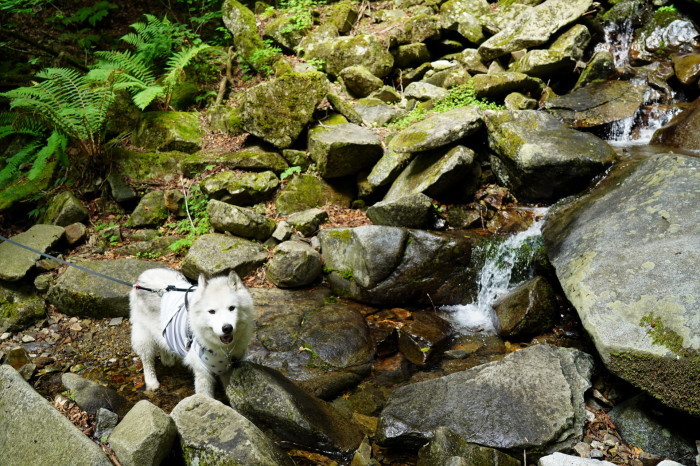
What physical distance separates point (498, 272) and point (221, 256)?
4.04 meters

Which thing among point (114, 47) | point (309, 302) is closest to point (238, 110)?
point (309, 302)

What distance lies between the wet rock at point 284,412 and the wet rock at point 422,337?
1437 mm

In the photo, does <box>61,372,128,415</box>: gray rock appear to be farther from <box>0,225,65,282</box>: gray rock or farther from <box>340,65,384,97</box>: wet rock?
<box>340,65,384,97</box>: wet rock

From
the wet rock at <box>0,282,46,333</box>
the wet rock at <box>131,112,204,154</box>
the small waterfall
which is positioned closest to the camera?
the wet rock at <box>0,282,46,333</box>

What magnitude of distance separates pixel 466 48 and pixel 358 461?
1020cm

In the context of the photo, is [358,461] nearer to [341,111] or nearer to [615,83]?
[341,111]

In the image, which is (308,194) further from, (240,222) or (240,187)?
(240,222)

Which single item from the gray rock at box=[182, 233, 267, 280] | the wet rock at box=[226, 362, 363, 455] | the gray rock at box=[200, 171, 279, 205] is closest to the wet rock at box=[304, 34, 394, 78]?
the gray rock at box=[200, 171, 279, 205]

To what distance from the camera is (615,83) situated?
8.39 metres

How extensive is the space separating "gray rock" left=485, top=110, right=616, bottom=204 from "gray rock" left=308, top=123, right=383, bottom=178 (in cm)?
211

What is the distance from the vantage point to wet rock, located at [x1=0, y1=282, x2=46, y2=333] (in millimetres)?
5594

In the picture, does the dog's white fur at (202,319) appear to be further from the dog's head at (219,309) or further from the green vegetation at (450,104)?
the green vegetation at (450,104)

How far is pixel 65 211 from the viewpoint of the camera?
23.5 feet

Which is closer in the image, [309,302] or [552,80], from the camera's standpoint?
[309,302]
